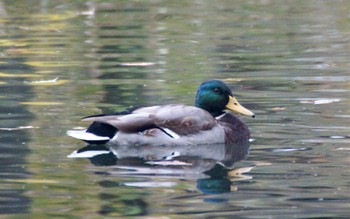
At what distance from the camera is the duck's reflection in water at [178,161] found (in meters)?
9.61

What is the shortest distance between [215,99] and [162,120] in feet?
2.54

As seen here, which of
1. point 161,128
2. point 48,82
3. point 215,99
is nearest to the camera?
point 161,128

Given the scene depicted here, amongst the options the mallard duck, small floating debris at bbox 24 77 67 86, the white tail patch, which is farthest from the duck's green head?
small floating debris at bbox 24 77 67 86

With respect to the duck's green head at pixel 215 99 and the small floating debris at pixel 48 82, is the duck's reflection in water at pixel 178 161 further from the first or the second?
the small floating debris at pixel 48 82

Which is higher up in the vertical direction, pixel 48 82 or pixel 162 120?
pixel 162 120

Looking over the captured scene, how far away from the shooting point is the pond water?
8625mm

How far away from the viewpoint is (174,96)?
13.8 metres

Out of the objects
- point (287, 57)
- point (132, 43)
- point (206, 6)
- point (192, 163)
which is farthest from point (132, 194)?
point (206, 6)

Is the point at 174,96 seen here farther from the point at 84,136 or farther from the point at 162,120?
the point at 84,136

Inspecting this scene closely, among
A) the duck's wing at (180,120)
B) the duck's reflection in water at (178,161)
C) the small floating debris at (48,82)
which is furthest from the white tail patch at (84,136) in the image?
the small floating debris at (48,82)

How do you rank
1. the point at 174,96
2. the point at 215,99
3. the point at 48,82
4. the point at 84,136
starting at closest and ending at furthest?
the point at 84,136, the point at 215,99, the point at 174,96, the point at 48,82

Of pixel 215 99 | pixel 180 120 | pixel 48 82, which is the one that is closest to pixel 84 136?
pixel 180 120

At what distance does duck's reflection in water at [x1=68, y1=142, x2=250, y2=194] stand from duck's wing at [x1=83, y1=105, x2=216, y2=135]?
0.56 ft

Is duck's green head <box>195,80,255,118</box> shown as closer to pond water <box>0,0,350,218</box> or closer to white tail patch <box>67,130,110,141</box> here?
pond water <box>0,0,350,218</box>
